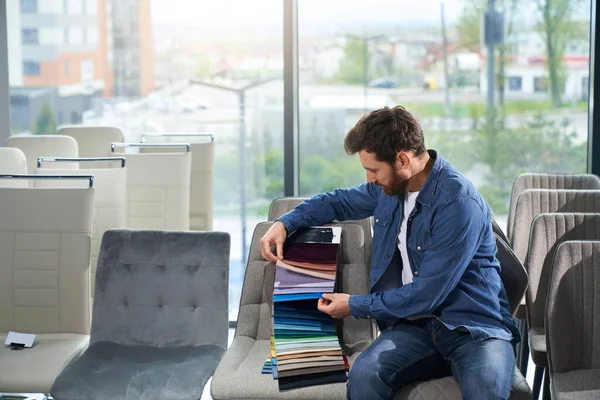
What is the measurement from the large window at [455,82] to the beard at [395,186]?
2.94 m

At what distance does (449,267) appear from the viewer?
2982 mm

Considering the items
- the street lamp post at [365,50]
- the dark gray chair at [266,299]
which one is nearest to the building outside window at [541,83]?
the street lamp post at [365,50]

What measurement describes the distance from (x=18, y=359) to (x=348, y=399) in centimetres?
137

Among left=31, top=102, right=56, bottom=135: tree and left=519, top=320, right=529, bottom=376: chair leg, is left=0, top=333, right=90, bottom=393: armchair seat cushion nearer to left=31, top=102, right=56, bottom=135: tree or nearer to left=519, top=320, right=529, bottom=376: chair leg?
left=519, top=320, right=529, bottom=376: chair leg

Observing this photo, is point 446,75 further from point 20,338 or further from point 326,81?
point 20,338

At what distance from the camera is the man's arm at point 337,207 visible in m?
3.45

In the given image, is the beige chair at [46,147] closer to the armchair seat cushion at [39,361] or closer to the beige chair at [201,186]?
the beige chair at [201,186]

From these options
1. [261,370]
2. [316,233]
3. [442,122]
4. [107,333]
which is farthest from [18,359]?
[442,122]

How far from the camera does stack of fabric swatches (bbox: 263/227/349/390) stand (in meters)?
3.23

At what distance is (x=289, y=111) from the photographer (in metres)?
5.95

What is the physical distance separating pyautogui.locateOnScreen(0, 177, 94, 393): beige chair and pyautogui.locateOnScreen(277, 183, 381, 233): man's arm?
98 centimetres

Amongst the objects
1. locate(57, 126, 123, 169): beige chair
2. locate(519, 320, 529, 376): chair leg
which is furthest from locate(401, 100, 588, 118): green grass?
locate(519, 320, 529, 376): chair leg

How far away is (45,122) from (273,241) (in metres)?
3.46

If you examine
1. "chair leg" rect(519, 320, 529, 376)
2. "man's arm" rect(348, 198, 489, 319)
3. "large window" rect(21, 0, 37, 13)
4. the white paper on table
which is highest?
"large window" rect(21, 0, 37, 13)
